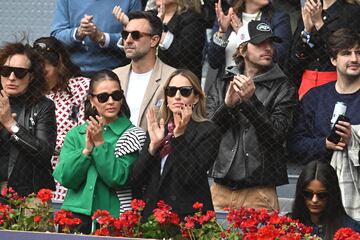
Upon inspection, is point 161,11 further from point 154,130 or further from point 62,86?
point 154,130

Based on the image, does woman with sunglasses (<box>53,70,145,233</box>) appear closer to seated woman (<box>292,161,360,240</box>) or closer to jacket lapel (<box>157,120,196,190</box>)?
jacket lapel (<box>157,120,196,190</box>)

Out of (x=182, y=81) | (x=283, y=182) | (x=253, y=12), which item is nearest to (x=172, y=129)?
(x=182, y=81)

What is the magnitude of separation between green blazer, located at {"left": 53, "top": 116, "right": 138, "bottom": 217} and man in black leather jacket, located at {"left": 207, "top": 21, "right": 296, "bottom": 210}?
739 mm

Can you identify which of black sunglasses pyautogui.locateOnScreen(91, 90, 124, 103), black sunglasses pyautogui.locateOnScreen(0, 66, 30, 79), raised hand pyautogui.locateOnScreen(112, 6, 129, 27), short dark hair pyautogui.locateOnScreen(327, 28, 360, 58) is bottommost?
black sunglasses pyautogui.locateOnScreen(91, 90, 124, 103)

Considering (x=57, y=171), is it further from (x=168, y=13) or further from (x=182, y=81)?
(x=168, y=13)

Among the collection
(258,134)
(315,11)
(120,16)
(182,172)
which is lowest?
(182,172)

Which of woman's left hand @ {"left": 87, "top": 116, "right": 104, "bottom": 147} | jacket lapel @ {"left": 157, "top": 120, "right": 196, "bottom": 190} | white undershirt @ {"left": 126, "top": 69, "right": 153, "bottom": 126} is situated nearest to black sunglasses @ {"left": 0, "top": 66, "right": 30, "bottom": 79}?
white undershirt @ {"left": 126, "top": 69, "right": 153, "bottom": 126}

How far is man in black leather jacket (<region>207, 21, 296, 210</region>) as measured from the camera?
8633mm

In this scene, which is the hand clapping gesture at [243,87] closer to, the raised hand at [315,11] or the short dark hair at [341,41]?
the short dark hair at [341,41]

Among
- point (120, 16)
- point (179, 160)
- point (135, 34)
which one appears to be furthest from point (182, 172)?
point (120, 16)

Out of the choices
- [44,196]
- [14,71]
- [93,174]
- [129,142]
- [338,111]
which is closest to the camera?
[44,196]

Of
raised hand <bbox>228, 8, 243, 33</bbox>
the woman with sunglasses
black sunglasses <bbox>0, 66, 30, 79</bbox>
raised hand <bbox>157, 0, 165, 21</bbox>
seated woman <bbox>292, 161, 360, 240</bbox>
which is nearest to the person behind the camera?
seated woman <bbox>292, 161, 360, 240</bbox>

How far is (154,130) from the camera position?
8258 mm

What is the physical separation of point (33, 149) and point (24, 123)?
0.30 m
